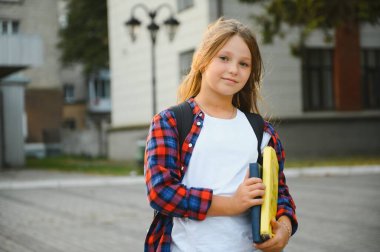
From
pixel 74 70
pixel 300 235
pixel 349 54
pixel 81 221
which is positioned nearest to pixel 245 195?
pixel 300 235

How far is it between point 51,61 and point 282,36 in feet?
83.1

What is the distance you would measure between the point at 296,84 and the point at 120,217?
1527 cm

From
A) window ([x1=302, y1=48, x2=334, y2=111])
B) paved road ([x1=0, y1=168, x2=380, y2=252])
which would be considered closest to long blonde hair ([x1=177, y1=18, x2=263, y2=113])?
paved road ([x1=0, y1=168, x2=380, y2=252])

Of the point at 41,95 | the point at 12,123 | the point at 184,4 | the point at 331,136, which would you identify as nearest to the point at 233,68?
the point at 184,4

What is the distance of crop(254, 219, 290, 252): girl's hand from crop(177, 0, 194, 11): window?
21.5 meters

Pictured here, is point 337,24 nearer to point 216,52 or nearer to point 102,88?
point 216,52

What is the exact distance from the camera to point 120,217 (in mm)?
9133

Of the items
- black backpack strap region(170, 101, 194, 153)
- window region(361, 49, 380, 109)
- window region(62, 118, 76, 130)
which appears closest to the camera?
black backpack strap region(170, 101, 194, 153)

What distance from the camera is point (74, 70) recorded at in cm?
5428

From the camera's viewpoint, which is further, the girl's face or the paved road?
the paved road

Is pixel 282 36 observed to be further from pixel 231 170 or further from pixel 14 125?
pixel 231 170

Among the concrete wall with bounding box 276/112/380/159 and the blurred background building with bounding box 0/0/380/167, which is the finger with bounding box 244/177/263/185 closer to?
the blurred background building with bounding box 0/0/380/167

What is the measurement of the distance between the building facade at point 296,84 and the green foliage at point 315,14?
1809 millimetres

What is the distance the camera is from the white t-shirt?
224 centimetres
